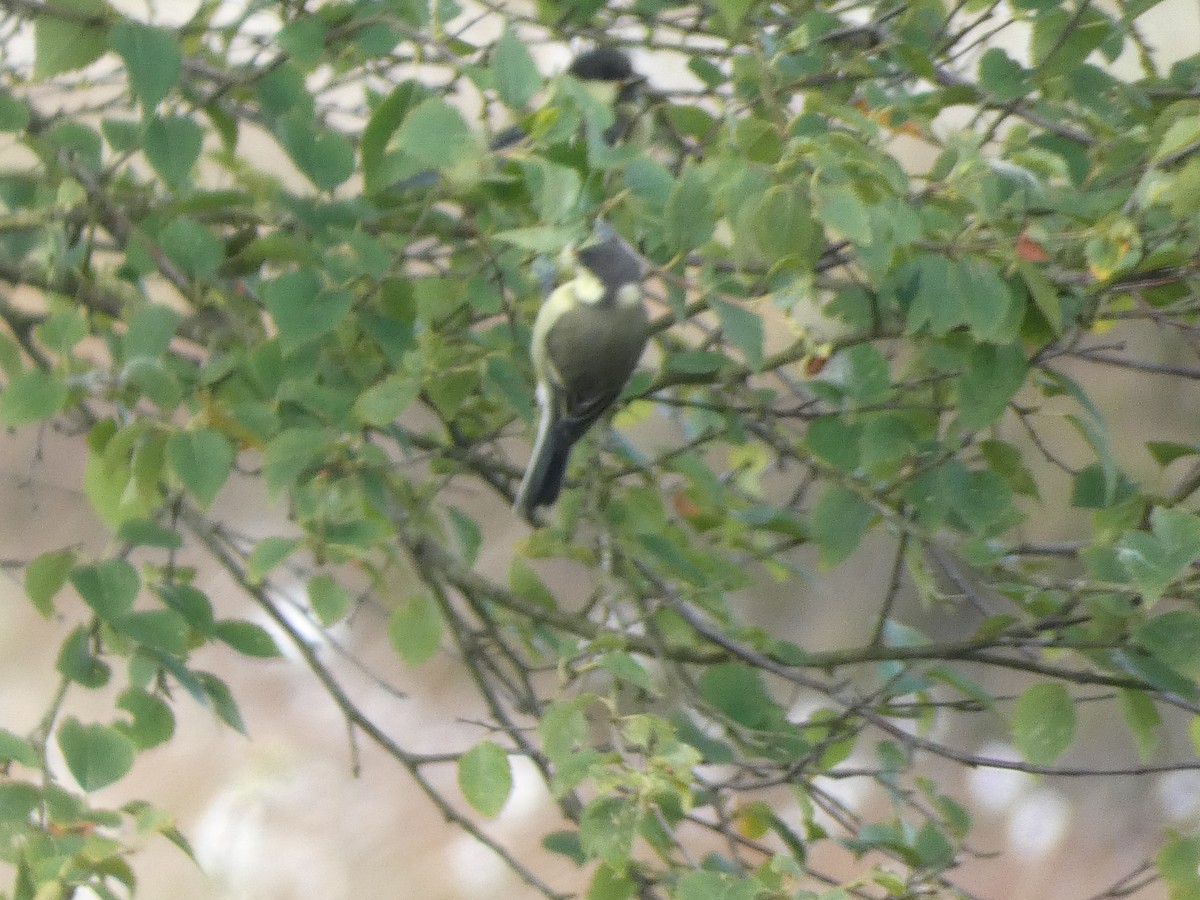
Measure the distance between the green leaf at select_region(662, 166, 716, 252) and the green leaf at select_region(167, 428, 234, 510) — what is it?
10.8 inches

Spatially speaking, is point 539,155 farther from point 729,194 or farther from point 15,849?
point 15,849

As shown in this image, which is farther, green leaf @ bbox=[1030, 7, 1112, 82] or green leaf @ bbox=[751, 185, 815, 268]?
green leaf @ bbox=[1030, 7, 1112, 82]

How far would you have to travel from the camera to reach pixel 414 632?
39.3 inches

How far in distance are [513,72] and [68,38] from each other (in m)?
0.29

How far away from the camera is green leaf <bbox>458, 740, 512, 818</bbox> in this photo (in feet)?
2.21

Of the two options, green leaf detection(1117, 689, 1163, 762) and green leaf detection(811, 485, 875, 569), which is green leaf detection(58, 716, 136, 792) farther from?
green leaf detection(1117, 689, 1163, 762)

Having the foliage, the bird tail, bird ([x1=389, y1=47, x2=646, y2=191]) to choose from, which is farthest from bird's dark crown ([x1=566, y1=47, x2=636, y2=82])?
the bird tail

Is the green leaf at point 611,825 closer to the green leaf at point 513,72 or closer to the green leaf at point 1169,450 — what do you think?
the green leaf at point 513,72

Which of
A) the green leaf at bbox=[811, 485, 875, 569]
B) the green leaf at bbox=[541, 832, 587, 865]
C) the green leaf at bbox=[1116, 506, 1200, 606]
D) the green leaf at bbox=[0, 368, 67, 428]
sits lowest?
the green leaf at bbox=[541, 832, 587, 865]

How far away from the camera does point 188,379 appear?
79 centimetres

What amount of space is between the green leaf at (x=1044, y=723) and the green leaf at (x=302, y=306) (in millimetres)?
489

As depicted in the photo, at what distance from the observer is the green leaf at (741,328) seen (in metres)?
0.67

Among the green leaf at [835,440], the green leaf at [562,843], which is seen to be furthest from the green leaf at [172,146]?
the green leaf at [562,843]

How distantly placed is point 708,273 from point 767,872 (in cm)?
33
